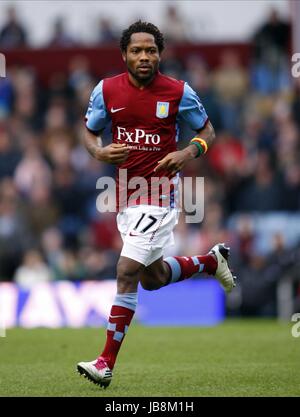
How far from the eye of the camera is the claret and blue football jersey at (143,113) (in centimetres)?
877

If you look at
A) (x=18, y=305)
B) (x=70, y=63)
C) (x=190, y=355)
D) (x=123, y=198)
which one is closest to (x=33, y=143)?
(x=70, y=63)

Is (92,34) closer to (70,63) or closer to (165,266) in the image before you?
(70,63)

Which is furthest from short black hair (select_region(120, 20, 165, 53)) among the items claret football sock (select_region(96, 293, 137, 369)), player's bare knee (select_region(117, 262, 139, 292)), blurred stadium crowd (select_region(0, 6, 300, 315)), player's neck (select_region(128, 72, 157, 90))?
blurred stadium crowd (select_region(0, 6, 300, 315))

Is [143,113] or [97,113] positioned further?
[97,113]

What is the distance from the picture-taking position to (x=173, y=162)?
8.47m

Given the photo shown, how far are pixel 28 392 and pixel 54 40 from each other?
1447cm

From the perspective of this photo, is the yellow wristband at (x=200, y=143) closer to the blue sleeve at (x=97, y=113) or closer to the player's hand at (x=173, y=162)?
the player's hand at (x=173, y=162)

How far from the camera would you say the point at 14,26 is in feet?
69.7

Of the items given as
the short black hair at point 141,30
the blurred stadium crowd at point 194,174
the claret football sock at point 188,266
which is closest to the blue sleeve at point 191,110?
the short black hair at point 141,30

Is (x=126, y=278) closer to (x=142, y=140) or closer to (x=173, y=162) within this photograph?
(x=173, y=162)

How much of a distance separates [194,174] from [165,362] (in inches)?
317

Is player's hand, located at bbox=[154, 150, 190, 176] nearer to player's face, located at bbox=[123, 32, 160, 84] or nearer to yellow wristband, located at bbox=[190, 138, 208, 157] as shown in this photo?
yellow wristband, located at bbox=[190, 138, 208, 157]

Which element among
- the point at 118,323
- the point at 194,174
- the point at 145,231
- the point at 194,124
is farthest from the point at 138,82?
the point at 194,174

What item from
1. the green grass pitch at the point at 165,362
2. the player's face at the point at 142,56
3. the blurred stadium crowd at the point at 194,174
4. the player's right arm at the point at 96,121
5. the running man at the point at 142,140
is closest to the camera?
the green grass pitch at the point at 165,362
